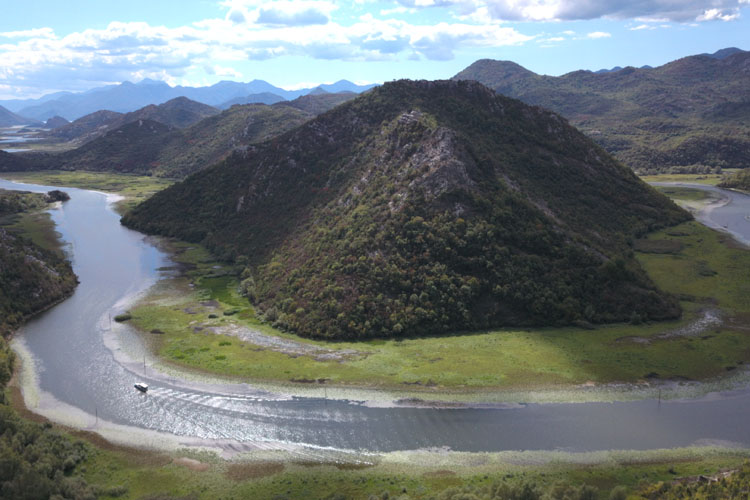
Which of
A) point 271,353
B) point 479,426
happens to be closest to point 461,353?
point 479,426

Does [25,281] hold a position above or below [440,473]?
above

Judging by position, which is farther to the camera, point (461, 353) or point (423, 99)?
point (423, 99)

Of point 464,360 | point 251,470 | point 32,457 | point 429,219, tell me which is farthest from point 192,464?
point 429,219

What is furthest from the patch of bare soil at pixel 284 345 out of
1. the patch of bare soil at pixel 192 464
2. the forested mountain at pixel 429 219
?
the patch of bare soil at pixel 192 464

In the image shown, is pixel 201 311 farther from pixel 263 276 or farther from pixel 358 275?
pixel 358 275

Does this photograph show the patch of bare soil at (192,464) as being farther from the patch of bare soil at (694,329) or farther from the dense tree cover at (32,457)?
the patch of bare soil at (694,329)

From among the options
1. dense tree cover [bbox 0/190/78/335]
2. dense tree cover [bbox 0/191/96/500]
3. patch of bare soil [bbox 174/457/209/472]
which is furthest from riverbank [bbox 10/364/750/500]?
dense tree cover [bbox 0/190/78/335]

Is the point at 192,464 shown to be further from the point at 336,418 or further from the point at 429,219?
the point at 429,219
